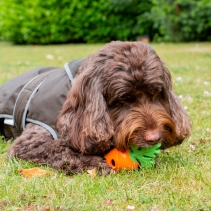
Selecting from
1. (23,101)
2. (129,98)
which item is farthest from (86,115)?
(23,101)

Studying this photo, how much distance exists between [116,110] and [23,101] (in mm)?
1389

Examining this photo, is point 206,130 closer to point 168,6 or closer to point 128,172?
point 128,172

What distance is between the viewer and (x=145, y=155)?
4.50 m

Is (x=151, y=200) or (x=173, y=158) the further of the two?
(x=173, y=158)

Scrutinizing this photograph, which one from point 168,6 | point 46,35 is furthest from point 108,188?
point 46,35

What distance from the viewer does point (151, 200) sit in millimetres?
3691

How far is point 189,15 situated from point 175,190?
57.9ft

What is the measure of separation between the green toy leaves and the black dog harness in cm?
81

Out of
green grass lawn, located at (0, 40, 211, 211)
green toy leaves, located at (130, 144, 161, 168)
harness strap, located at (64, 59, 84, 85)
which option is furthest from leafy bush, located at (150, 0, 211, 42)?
green toy leaves, located at (130, 144, 161, 168)

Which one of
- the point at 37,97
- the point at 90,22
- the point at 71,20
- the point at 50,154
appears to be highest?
the point at 37,97

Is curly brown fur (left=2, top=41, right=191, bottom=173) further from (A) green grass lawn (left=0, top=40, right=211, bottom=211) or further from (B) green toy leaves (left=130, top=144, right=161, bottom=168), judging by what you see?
(A) green grass lawn (left=0, top=40, right=211, bottom=211)

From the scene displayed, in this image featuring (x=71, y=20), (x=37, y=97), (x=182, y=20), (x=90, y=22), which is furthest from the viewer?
(x=90, y=22)

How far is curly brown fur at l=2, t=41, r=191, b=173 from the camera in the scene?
4164mm

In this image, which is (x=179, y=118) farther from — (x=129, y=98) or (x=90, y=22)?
(x=90, y=22)
